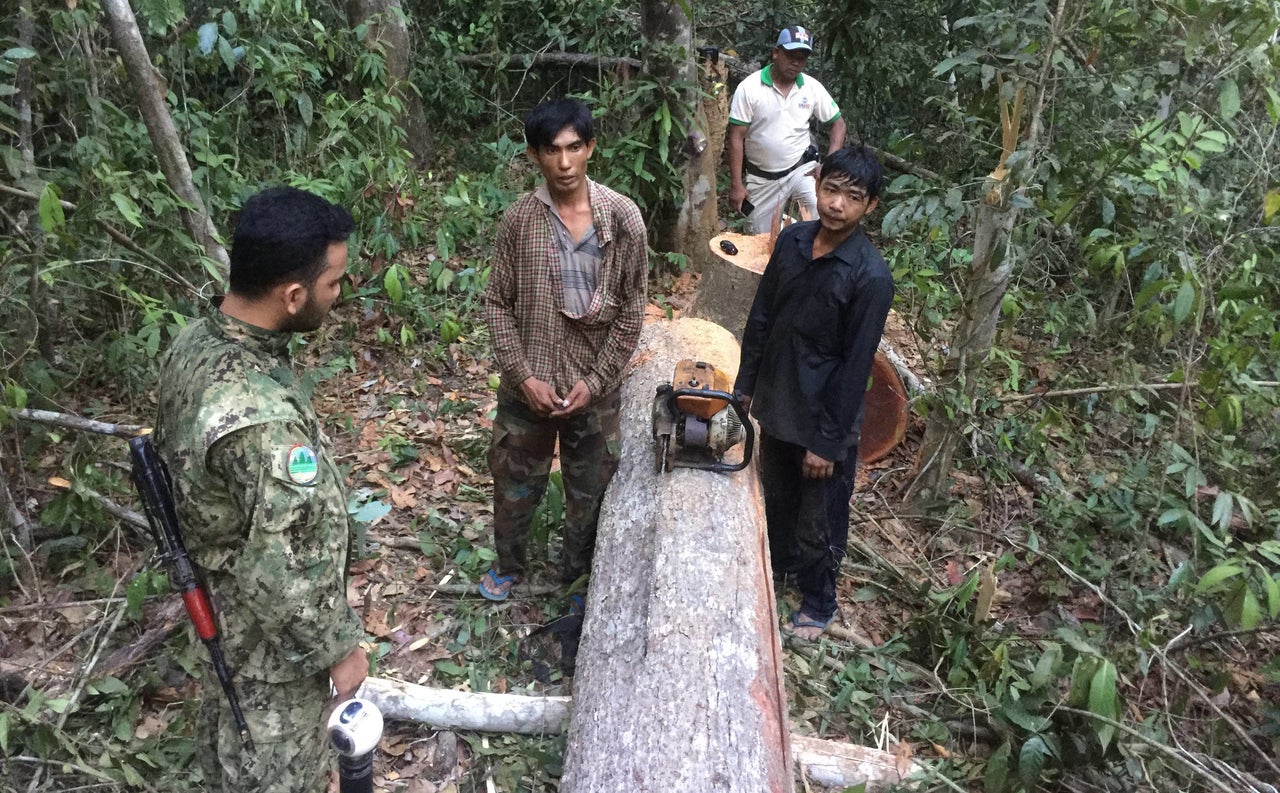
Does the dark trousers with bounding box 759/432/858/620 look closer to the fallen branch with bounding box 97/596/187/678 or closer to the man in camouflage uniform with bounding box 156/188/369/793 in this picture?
the man in camouflage uniform with bounding box 156/188/369/793

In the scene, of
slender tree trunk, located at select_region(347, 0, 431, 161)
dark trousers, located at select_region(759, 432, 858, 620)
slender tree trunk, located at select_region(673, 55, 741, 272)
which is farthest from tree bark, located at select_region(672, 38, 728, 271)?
dark trousers, located at select_region(759, 432, 858, 620)

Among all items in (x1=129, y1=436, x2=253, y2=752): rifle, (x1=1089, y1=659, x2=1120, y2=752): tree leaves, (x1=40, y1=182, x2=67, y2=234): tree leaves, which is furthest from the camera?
(x1=40, y1=182, x2=67, y2=234): tree leaves

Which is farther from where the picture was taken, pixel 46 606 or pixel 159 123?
pixel 159 123

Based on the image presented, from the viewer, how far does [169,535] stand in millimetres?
1904

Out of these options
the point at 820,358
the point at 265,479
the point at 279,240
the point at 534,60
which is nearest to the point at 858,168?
the point at 820,358

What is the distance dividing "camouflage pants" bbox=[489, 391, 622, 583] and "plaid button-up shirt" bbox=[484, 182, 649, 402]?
138 millimetres

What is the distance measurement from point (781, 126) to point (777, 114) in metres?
0.09

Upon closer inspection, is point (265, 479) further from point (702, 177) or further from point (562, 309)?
point (702, 177)

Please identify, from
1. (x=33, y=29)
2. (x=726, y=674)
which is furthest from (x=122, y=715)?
(x=33, y=29)

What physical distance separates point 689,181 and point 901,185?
315 centimetres

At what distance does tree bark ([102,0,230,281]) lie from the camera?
3289 millimetres

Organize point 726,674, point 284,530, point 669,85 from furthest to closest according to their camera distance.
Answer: point 669,85 → point 726,674 → point 284,530

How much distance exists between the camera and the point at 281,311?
1851 millimetres

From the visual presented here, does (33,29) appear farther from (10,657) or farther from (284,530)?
(284,530)
